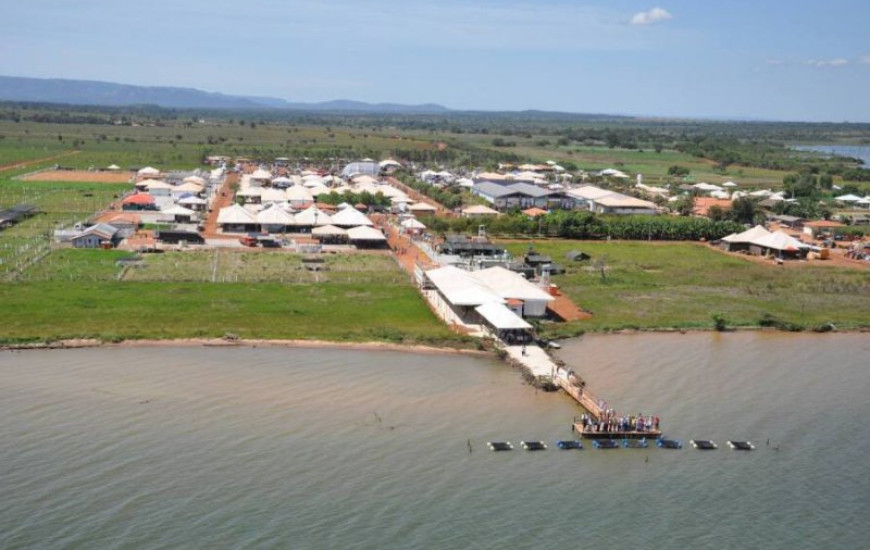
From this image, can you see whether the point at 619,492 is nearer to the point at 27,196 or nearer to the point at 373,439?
the point at 373,439

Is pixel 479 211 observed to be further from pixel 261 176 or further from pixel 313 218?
pixel 261 176

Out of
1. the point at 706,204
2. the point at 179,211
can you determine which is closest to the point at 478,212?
the point at 179,211

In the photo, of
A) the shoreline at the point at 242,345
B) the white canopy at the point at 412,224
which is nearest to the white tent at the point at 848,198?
the white canopy at the point at 412,224

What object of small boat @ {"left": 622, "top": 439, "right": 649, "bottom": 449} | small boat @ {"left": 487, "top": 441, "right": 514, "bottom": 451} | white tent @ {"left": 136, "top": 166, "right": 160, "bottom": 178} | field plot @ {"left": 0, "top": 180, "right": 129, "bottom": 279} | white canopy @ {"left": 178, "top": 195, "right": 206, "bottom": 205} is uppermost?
white tent @ {"left": 136, "top": 166, "right": 160, "bottom": 178}

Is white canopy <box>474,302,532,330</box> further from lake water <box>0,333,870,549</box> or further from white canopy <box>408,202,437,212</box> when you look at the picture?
white canopy <box>408,202,437,212</box>

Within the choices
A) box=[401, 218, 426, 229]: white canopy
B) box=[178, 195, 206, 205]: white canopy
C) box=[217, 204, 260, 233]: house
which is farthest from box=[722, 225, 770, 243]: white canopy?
box=[178, 195, 206, 205]: white canopy

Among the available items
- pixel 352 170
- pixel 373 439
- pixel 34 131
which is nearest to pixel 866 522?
pixel 373 439

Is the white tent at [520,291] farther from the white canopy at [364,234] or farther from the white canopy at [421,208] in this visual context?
the white canopy at [421,208]
